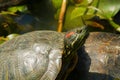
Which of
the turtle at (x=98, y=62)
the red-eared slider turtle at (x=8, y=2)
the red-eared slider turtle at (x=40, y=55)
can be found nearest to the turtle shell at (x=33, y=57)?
the red-eared slider turtle at (x=40, y=55)

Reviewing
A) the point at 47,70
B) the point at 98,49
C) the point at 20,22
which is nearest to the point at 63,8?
the point at 20,22

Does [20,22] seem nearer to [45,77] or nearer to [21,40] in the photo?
[21,40]

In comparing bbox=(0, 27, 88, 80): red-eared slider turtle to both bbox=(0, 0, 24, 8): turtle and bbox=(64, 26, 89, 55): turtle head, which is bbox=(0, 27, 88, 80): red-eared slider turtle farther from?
bbox=(0, 0, 24, 8): turtle

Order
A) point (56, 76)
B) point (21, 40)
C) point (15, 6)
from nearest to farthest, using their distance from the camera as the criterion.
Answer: point (56, 76)
point (21, 40)
point (15, 6)

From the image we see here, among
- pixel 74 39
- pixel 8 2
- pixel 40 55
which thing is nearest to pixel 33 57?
pixel 40 55

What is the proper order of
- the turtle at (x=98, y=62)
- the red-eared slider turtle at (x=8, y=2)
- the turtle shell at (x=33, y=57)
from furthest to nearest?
the red-eared slider turtle at (x=8, y=2)
the turtle at (x=98, y=62)
the turtle shell at (x=33, y=57)

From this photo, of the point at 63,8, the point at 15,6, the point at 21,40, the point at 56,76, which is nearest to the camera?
the point at 56,76

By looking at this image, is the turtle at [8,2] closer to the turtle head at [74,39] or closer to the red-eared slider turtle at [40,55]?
the red-eared slider turtle at [40,55]
